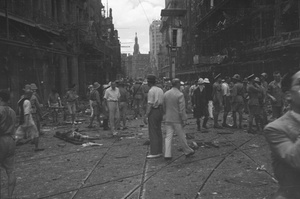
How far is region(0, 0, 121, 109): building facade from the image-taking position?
56.9ft

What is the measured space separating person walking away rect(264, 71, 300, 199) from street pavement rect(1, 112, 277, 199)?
3.11 metres

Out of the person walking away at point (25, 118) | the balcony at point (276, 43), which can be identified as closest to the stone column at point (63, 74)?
the balcony at point (276, 43)

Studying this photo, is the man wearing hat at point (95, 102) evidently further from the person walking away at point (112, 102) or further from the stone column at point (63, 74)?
the stone column at point (63, 74)

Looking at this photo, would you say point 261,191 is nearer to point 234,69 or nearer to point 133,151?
point 133,151

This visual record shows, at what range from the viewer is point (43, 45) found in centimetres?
2234

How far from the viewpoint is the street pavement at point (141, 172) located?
524 cm

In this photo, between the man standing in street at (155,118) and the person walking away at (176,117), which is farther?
the man standing in street at (155,118)

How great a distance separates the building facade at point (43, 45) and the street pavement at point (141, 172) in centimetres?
836

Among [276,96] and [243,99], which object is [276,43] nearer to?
[243,99]

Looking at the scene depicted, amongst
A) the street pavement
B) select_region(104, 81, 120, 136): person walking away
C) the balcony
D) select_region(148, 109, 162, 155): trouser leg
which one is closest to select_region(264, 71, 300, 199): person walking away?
the street pavement

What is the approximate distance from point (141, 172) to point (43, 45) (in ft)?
59.6

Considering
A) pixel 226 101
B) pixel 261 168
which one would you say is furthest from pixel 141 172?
pixel 226 101

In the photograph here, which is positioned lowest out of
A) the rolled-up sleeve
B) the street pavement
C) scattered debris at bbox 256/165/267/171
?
the street pavement

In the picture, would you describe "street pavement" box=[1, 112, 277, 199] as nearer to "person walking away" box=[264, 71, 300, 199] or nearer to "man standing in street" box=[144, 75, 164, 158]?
"man standing in street" box=[144, 75, 164, 158]
